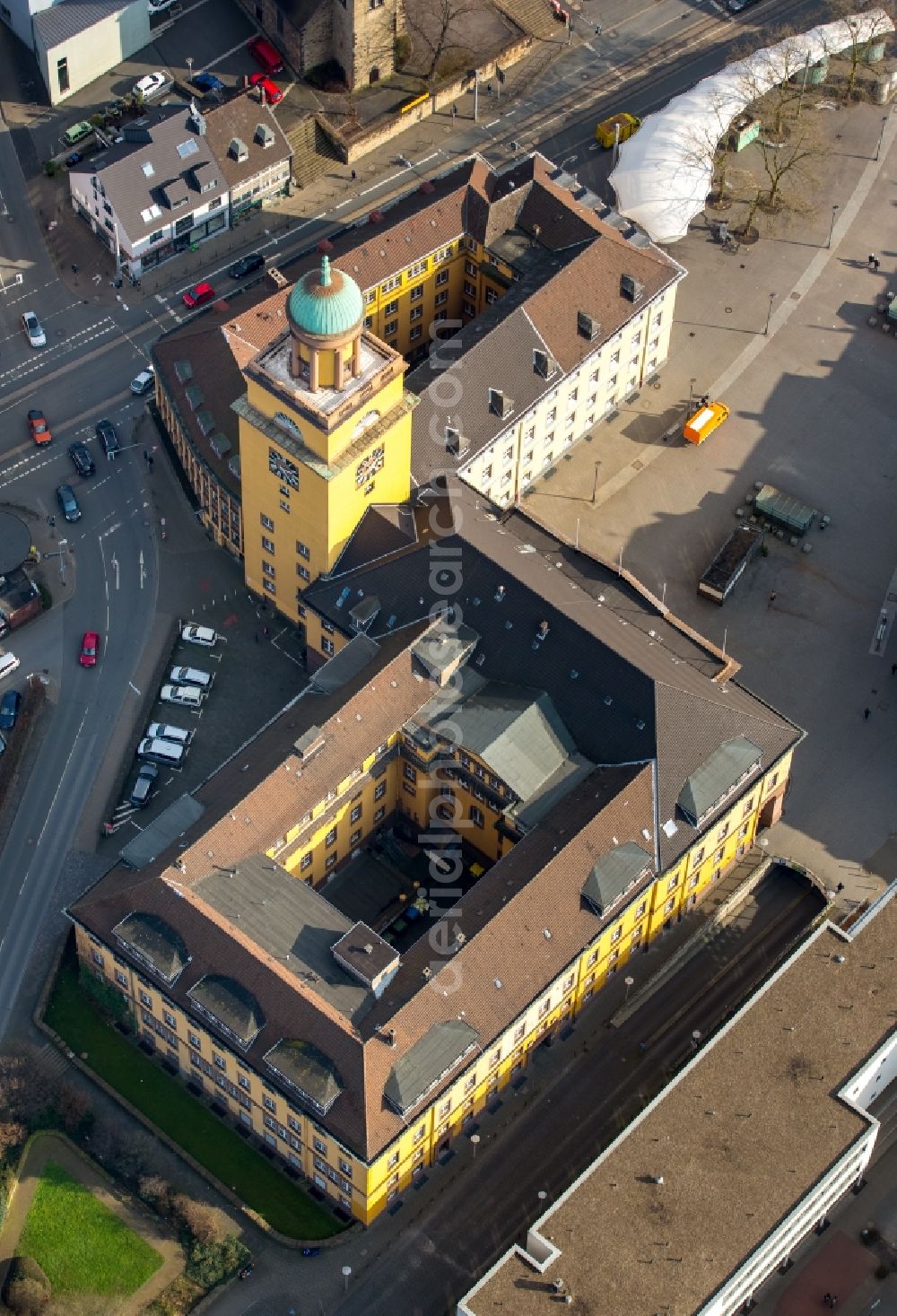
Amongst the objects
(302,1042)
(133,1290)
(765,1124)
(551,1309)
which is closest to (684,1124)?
(765,1124)

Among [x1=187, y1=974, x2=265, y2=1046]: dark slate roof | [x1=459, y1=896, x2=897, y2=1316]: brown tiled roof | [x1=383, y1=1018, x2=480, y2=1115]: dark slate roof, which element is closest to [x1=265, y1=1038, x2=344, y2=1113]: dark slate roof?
[x1=187, y1=974, x2=265, y2=1046]: dark slate roof

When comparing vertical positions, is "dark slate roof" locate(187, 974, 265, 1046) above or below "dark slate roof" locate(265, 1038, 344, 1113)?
above

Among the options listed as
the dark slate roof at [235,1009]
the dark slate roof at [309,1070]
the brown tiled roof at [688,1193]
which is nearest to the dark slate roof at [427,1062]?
the dark slate roof at [309,1070]

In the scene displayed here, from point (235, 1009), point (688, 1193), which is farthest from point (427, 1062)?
point (688, 1193)

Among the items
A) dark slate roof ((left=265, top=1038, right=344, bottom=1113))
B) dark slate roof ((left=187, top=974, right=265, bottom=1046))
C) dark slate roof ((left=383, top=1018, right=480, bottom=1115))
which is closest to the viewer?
→ dark slate roof ((left=265, top=1038, right=344, bottom=1113))

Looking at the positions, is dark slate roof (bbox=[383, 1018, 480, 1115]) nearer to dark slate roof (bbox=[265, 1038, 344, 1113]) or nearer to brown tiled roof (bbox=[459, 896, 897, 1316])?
dark slate roof (bbox=[265, 1038, 344, 1113])

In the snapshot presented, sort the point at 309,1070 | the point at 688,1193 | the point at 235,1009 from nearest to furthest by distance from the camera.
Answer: the point at 688,1193 → the point at 309,1070 → the point at 235,1009

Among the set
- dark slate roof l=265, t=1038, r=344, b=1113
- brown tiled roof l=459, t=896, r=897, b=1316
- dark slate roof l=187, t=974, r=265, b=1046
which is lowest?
brown tiled roof l=459, t=896, r=897, b=1316

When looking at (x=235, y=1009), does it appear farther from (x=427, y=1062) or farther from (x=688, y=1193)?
(x=688, y=1193)
